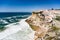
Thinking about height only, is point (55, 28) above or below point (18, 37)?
above

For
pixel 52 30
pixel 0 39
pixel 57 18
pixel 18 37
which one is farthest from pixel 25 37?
pixel 52 30

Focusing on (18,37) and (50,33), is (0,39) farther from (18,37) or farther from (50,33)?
(50,33)

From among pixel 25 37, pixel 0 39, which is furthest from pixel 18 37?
pixel 0 39

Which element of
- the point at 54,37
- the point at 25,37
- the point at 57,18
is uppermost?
the point at 57,18

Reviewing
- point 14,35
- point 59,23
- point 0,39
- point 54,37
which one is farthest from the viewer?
point 14,35

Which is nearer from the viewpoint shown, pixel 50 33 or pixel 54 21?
pixel 50 33

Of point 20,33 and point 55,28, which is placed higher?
point 55,28

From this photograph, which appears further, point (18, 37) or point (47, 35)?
point (18, 37)

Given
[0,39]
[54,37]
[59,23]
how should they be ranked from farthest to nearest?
[0,39] < [59,23] < [54,37]

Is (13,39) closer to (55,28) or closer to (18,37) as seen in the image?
(18,37)
